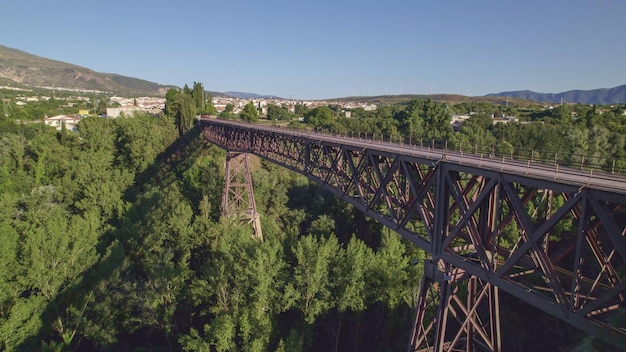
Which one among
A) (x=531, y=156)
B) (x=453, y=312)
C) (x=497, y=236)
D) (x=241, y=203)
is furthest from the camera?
(x=241, y=203)

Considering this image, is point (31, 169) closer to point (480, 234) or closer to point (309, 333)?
point (309, 333)

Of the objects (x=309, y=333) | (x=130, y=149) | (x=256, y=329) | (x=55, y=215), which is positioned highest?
(x=130, y=149)

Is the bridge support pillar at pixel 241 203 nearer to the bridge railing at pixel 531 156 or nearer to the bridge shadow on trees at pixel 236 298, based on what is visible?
the bridge shadow on trees at pixel 236 298

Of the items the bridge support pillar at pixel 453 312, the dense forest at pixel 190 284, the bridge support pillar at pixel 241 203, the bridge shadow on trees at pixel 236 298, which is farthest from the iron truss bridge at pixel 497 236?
the bridge support pillar at pixel 241 203

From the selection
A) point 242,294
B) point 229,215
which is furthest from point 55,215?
point 242,294

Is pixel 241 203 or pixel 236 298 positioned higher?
pixel 241 203

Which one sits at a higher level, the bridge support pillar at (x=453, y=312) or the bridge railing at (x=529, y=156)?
the bridge railing at (x=529, y=156)

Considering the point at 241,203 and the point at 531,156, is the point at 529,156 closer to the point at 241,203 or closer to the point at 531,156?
the point at 531,156

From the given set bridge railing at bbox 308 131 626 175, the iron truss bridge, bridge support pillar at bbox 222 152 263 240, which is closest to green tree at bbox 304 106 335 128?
bridge support pillar at bbox 222 152 263 240

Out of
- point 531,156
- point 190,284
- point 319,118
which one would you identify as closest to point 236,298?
point 190,284

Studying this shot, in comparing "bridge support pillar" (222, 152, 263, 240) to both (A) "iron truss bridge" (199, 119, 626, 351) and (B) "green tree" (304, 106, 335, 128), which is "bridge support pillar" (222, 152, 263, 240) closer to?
(A) "iron truss bridge" (199, 119, 626, 351)

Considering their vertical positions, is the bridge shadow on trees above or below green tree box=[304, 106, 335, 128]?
below
